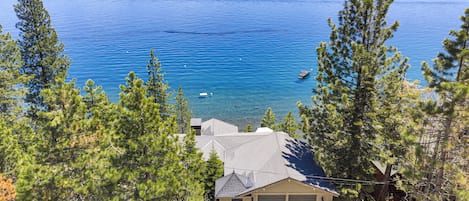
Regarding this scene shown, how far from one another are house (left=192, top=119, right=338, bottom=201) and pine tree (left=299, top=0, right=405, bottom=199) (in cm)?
98

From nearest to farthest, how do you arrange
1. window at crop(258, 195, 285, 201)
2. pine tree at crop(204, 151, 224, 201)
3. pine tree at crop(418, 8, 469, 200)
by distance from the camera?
pine tree at crop(418, 8, 469, 200)
window at crop(258, 195, 285, 201)
pine tree at crop(204, 151, 224, 201)

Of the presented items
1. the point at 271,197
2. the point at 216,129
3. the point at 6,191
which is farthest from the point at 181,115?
the point at 6,191

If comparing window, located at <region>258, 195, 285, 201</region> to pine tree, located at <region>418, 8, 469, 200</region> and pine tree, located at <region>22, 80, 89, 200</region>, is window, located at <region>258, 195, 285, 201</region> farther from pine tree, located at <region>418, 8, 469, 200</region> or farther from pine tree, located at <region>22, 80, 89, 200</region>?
pine tree, located at <region>22, 80, 89, 200</region>

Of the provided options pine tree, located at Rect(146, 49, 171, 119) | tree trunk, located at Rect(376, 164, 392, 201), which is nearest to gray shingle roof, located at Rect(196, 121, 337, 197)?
tree trunk, located at Rect(376, 164, 392, 201)

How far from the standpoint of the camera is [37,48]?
58.7 ft

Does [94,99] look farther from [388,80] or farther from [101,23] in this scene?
[101,23]

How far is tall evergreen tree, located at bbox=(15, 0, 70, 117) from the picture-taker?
58.4 feet

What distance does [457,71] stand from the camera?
32.1 ft

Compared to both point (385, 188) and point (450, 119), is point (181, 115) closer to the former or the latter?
point (385, 188)

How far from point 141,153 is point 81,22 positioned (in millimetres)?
103536

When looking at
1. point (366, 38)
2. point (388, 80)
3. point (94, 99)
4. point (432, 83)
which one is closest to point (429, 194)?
point (432, 83)

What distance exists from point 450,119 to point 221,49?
65898 millimetres

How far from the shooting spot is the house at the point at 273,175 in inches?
542

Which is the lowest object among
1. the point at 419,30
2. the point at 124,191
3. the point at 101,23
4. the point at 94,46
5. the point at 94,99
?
the point at 124,191
